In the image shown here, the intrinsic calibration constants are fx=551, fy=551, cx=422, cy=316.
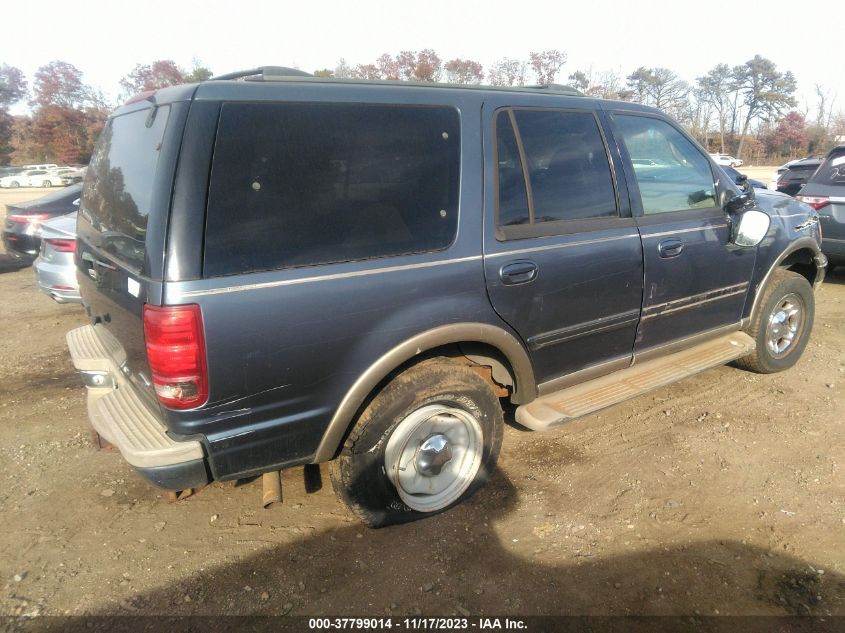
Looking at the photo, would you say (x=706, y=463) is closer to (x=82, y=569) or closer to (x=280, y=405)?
(x=280, y=405)

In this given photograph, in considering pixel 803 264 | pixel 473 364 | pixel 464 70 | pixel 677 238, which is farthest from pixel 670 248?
pixel 464 70

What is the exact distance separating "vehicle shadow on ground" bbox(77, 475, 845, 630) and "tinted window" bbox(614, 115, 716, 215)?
76.6 inches

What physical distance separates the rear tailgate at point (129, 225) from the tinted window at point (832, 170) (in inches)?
310

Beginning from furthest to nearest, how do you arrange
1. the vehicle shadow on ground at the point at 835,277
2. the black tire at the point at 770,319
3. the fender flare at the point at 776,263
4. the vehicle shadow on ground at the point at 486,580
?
the vehicle shadow on ground at the point at 835,277
the black tire at the point at 770,319
the fender flare at the point at 776,263
the vehicle shadow on ground at the point at 486,580

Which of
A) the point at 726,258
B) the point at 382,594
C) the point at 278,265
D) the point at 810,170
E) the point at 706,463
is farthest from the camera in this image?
the point at 810,170

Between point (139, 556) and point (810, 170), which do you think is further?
point (810, 170)

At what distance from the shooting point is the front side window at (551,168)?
2.77m

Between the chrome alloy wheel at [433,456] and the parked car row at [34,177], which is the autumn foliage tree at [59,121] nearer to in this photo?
the parked car row at [34,177]

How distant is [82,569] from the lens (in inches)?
99.6

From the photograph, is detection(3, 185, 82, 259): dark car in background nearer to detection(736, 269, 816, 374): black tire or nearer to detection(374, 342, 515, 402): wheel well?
detection(374, 342, 515, 402): wheel well

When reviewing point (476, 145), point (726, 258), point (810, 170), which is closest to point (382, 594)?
point (476, 145)

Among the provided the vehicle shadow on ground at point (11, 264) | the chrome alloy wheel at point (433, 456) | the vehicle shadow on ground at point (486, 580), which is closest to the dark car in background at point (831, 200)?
the vehicle shadow on ground at point (486, 580)

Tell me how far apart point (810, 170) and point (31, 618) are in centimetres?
1235

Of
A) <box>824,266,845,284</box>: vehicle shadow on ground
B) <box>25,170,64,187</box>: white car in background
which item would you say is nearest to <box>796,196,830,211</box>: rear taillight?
<box>824,266,845,284</box>: vehicle shadow on ground
